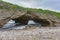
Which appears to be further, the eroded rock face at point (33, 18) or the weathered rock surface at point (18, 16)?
the eroded rock face at point (33, 18)

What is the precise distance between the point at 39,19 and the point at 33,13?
169 cm

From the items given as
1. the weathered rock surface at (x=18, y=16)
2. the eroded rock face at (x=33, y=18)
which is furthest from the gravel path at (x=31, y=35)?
the eroded rock face at (x=33, y=18)

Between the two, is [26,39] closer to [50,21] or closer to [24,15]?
[24,15]

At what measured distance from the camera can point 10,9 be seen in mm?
26609

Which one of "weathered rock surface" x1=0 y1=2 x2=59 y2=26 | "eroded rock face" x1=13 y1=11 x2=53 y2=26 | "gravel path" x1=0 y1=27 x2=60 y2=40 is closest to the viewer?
"gravel path" x1=0 y1=27 x2=60 y2=40

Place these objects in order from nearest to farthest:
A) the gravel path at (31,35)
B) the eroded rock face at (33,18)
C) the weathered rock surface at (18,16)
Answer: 1. the gravel path at (31,35)
2. the weathered rock surface at (18,16)
3. the eroded rock face at (33,18)

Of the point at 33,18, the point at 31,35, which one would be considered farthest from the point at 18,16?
the point at 31,35

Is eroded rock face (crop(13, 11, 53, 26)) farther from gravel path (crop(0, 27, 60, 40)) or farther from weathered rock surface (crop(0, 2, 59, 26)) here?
gravel path (crop(0, 27, 60, 40))

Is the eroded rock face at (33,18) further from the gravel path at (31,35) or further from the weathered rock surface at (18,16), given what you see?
the gravel path at (31,35)

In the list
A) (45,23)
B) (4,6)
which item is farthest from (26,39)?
(45,23)

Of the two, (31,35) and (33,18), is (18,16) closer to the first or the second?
(33,18)

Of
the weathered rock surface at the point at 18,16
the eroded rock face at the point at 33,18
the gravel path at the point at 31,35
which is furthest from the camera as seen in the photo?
the eroded rock face at the point at 33,18

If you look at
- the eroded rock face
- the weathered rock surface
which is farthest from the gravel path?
the eroded rock face

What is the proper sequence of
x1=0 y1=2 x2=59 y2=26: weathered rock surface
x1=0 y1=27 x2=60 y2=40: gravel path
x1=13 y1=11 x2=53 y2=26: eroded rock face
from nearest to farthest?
1. x1=0 y1=27 x2=60 y2=40: gravel path
2. x1=0 y1=2 x2=59 y2=26: weathered rock surface
3. x1=13 y1=11 x2=53 y2=26: eroded rock face
